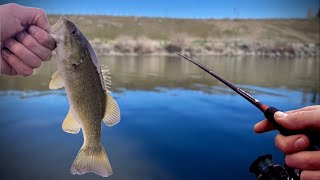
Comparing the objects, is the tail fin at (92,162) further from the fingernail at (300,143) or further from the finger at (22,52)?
the fingernail at (300,143)

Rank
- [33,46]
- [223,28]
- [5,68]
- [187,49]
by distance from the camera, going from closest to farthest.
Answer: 1. [33,46]
2. [5,68]
3. [187,49]
4. [223,28]

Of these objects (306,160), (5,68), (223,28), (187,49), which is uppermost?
(223,28)

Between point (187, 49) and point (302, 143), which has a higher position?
point (302, 143)

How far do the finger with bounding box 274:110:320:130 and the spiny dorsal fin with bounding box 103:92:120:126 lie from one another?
135 cm

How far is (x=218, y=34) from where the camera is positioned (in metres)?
68.4

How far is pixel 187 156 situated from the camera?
654cm

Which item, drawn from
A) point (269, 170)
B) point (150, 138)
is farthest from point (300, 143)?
point (150, 138)

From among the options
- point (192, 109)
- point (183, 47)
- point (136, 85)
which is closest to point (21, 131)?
point (192, 109)

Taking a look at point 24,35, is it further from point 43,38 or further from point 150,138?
point 150,138

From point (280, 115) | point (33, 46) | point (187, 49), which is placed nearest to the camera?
point (280, 115)

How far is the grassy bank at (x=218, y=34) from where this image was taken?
42875 millimetres

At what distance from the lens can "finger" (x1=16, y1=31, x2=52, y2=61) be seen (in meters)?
2.76

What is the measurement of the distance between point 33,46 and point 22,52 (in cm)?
15

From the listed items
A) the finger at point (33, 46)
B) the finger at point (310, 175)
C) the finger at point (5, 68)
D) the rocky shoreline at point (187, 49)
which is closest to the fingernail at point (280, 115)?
the finger at point (310, 175)
